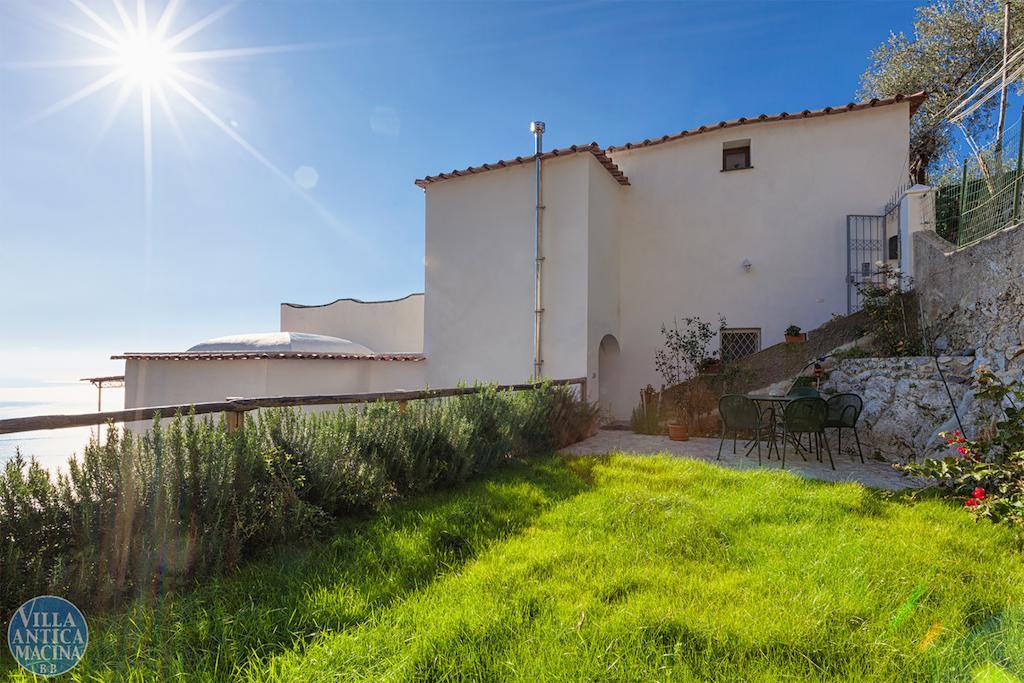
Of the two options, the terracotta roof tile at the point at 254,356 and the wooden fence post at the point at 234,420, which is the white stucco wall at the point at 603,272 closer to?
the terracotta roof tile at the point at 254,356

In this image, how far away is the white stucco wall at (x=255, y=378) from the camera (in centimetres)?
1066

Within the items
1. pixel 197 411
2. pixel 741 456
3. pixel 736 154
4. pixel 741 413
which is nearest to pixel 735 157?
pixel 736 154

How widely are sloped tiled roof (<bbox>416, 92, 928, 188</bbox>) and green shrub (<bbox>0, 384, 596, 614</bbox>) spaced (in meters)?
6.89

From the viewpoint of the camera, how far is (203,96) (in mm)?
5410

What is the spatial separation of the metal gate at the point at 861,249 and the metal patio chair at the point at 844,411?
426 cm

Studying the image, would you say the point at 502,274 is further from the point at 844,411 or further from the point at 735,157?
the point at 844,411

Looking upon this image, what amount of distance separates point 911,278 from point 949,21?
28.6 feet

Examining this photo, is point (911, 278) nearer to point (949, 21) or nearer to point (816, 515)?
point (816, 515)

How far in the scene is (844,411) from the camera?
6035 mm

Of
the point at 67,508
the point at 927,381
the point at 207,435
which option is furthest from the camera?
the point at 927,381

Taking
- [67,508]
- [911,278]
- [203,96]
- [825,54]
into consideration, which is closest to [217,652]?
[67,508]

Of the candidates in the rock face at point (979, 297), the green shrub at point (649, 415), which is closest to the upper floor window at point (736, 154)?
the rock face at point (979, 297)

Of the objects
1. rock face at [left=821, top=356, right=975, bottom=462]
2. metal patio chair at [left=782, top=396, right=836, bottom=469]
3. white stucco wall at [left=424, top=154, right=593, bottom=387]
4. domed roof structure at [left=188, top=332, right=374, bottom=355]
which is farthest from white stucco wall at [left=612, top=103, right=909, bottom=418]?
domed roof structure at [left=188, top=332, right=374, bottom=355]

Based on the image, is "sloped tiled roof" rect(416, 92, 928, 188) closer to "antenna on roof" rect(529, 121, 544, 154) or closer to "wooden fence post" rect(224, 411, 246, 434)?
"antenna on roof" rect(529, 121, 544, 154)
